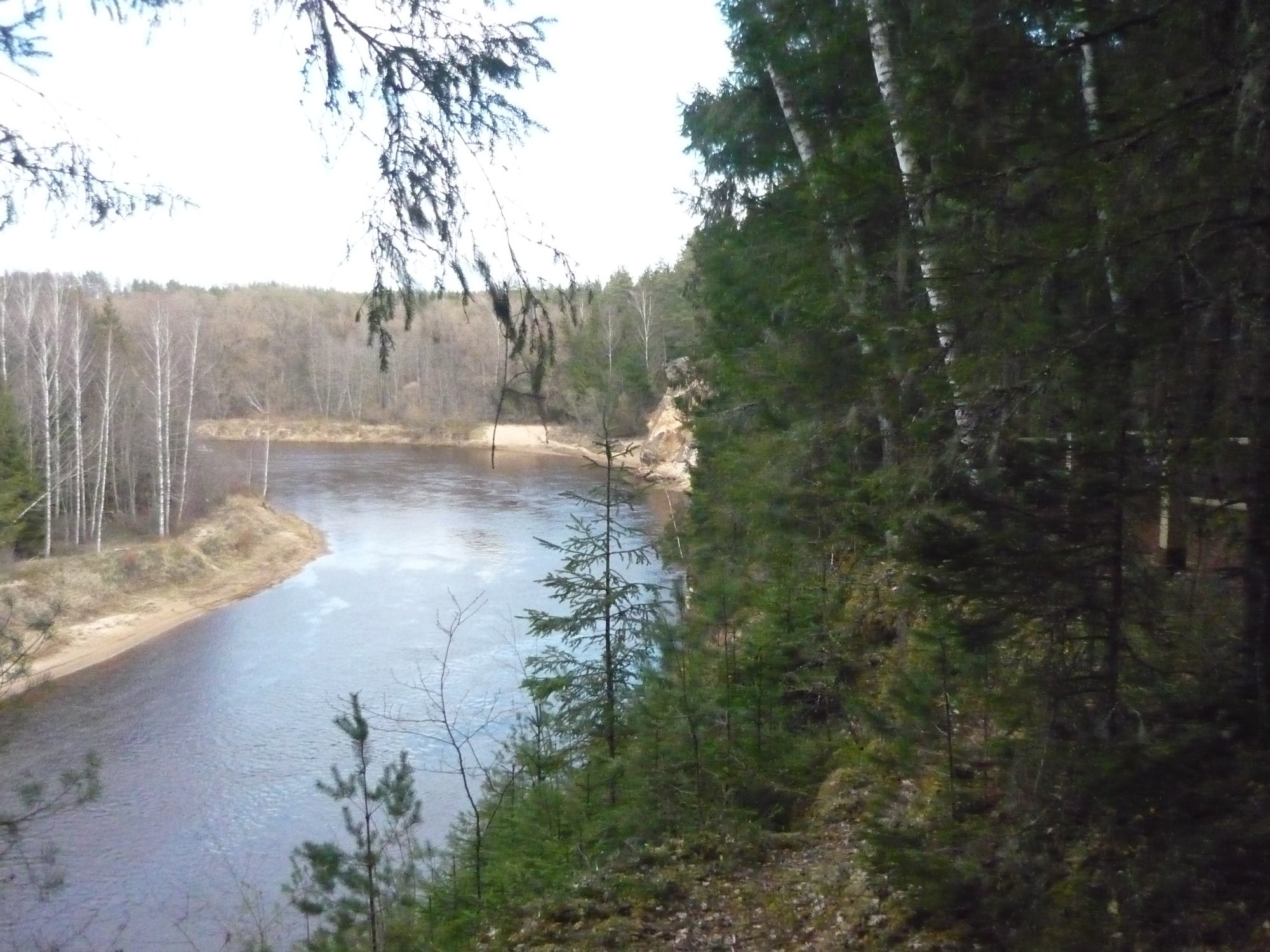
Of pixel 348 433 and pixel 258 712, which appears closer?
pixel 258 712

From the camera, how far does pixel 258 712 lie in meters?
14.4

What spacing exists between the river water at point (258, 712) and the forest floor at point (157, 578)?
59 centimetres

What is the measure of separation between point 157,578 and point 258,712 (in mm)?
7931

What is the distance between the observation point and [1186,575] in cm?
356

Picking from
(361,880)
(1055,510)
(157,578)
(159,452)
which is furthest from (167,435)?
(1055,510)

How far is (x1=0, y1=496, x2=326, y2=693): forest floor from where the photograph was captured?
55.8 feet

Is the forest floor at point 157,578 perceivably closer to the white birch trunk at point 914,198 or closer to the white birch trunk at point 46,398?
the white birch trunk at point 46,398

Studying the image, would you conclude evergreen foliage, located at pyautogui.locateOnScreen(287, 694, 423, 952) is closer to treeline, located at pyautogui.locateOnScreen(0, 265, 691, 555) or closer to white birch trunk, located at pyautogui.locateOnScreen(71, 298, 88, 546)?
treeline, located at pyautogui.locateOnScreen(0, 265, 691, 555)

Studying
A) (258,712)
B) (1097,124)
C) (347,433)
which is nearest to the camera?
(1097,124)

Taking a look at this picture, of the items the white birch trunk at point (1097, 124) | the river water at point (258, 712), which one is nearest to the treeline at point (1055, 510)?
the white birch trunk at point (1097, 124)

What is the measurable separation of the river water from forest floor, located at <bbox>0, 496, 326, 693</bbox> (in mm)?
590

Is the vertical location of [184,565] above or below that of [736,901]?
below

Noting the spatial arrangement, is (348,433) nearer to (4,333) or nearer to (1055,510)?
(4,333)

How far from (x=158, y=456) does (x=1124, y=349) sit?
22.9m
